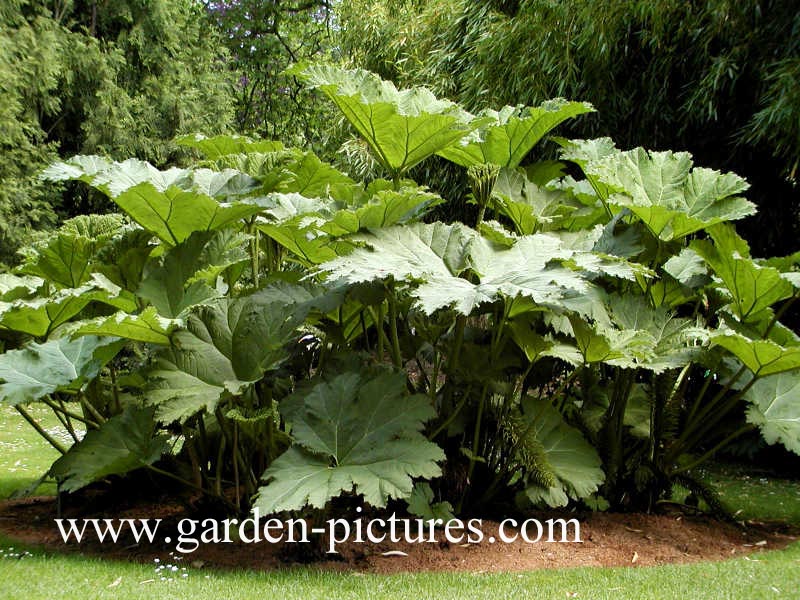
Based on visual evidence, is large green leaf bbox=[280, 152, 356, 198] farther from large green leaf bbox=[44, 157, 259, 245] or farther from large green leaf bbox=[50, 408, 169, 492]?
large green leaf bbox=[50, 408, 169, 492]

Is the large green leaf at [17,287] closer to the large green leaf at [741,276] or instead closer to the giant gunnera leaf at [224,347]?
the giant gunnera leaf at [224,347]

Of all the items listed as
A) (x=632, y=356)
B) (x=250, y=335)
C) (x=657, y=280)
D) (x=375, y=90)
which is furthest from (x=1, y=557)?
(x=657, y=280)

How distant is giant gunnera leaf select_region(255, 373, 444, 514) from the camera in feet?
6.21

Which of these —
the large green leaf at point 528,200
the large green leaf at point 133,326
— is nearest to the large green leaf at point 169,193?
the large green leaf at point 133,326

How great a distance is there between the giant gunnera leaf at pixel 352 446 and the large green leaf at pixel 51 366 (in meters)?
0.63

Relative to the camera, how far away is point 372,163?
737cm

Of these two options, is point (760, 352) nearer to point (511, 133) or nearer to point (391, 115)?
point (511, 133)

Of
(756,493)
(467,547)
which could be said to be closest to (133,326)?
(467,547)

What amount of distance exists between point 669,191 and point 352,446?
159 centimetres

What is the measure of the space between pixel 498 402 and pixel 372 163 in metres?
5.01

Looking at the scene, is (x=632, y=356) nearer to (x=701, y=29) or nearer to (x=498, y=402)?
(x=498, y=402)

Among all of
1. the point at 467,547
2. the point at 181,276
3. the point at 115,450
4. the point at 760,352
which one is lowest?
the point at 467,547

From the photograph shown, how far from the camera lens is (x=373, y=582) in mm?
2021

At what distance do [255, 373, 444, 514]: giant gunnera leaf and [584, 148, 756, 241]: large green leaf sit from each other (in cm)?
104
